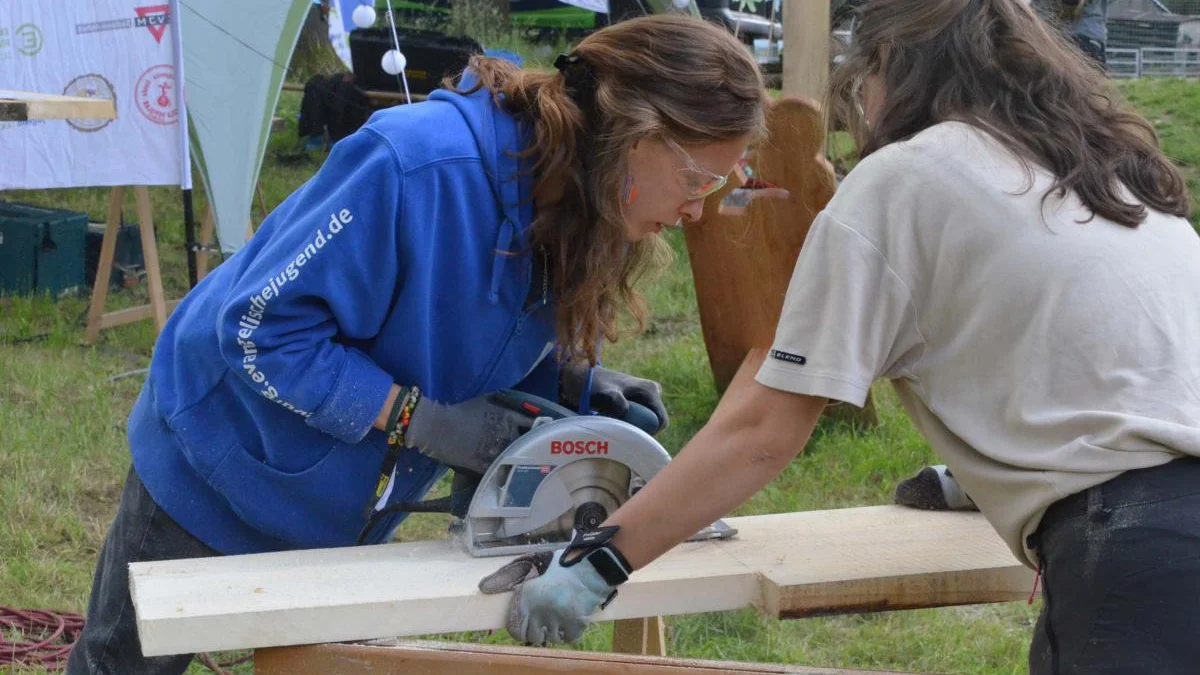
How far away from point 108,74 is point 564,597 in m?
4.62

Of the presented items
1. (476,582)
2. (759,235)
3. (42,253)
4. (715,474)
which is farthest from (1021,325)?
(42,253)

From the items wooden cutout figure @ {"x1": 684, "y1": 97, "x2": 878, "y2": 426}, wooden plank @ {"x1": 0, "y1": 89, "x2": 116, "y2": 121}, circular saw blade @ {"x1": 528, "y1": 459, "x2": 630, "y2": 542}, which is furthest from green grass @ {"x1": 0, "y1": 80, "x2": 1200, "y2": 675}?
wooden plank @ {"x1": 0, "y1": 89, "x2": 116, "y2": 121}

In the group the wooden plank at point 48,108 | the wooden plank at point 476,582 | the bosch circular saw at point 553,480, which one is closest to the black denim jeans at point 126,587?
the wooden plank at point 476,582

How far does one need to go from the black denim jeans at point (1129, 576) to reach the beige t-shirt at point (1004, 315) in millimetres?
31

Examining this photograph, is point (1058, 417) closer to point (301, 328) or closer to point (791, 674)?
point (791, 674)

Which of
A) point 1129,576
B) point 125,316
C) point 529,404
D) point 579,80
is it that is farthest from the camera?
point 125,316

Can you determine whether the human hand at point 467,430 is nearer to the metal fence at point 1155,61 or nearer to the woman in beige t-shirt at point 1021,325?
the woman in beige t-shirt at point 1021,325

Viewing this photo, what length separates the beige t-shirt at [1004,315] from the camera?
1.49 meters

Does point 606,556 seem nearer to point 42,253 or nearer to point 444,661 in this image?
point 444,661

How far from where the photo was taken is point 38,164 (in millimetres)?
5750

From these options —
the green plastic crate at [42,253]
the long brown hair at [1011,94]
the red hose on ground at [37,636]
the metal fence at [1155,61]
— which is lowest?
the metal fence at [1155,61]

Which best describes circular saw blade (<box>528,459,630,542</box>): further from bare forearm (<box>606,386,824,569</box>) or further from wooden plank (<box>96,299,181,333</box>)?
wooden plank (<box>96,299,181,333</box>)

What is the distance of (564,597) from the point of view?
5.78 ft

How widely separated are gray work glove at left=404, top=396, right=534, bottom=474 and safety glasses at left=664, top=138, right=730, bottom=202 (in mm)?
472
